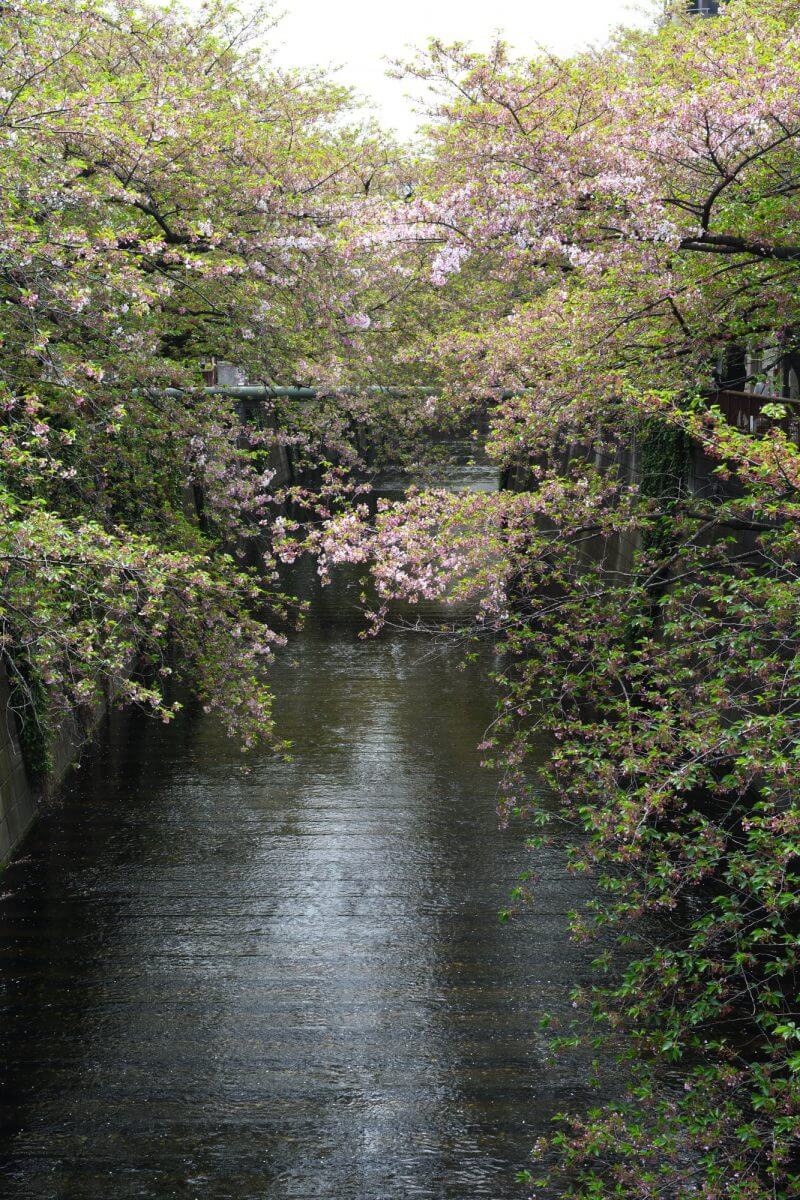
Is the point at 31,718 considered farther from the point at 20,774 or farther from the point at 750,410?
the point at 750,410

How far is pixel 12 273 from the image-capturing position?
28.1 ft

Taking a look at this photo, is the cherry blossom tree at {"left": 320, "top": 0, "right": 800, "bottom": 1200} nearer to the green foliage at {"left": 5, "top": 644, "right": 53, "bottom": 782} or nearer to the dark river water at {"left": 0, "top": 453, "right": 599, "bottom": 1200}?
the dark river water at {"left": 0, "top": 453, "right": 599, "bottom": 1200}

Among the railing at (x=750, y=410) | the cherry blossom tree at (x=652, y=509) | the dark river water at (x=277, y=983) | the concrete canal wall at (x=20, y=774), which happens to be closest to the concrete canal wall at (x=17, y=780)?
the concrete canal wall at (x=20, y=774)

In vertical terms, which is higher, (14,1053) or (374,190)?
(374,190)

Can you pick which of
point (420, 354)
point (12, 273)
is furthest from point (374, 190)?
point (12, 273)

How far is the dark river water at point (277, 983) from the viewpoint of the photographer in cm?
691

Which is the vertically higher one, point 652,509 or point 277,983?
point 652,509

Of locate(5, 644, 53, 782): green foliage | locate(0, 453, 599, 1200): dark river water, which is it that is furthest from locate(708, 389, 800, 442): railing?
locate(5, 644, 53, 782): green foliage

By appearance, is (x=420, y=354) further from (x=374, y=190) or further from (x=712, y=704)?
(x=712, y=704)

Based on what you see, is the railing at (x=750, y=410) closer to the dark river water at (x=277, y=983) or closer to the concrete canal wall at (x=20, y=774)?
the dark river water at (x=277, y=983)

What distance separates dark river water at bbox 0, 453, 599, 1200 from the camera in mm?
6914

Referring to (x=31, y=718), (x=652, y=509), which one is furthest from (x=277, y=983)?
(x=652, y=509)

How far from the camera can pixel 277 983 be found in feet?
29.3

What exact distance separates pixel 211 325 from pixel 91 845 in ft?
22.5
